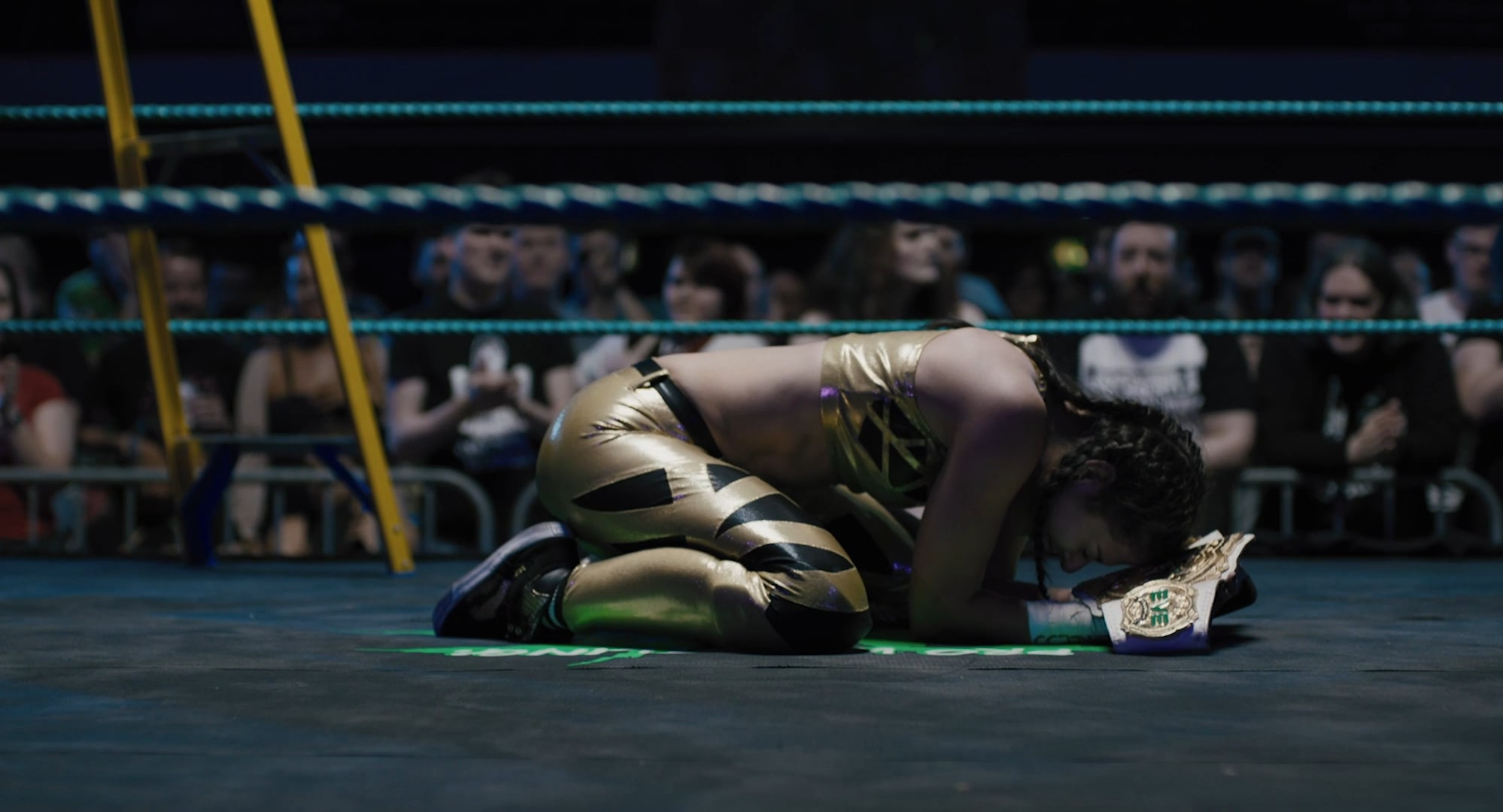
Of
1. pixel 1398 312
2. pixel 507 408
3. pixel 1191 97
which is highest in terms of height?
pixel 1191 97

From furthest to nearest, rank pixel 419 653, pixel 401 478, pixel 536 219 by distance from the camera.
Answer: pixel 401 478 < pixel 419 653 < pixel 536 219

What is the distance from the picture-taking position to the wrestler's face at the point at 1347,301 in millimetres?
2631

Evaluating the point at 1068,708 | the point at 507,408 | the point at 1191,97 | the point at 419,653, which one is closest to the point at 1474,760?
the point at 1068,708

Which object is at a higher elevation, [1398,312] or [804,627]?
Result: [1398,312]

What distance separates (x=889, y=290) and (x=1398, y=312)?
873 mm

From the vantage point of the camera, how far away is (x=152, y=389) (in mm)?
3008

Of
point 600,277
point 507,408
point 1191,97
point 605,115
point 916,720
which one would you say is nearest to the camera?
point 916,720

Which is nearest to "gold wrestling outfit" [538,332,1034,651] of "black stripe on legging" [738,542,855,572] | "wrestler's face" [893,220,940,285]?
"black stripe on legging" [738,542,855,572]

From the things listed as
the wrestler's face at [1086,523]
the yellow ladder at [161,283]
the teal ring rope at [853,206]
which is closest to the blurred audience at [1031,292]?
→ the yellow ladder at [161,283]

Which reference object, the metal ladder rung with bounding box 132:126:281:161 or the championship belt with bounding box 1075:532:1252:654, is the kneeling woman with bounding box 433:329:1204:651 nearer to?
the championship belt with bounding box 1075:532:1252:654

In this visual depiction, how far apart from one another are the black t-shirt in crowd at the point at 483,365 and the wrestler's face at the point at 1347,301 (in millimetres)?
1357

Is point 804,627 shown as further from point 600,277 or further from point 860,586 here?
point 600,277

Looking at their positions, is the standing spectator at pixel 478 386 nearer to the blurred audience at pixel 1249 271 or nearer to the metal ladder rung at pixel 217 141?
the metal ladder rung at pixel 217 141

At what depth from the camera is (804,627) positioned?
4.60ft
